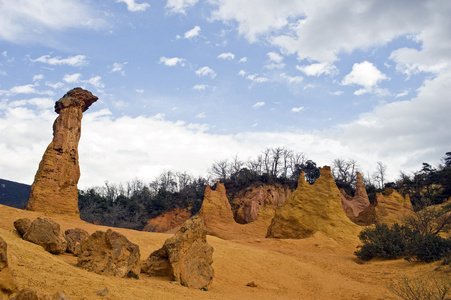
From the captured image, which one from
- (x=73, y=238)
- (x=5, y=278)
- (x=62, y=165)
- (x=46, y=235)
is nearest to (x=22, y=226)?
(x=46, y=235)

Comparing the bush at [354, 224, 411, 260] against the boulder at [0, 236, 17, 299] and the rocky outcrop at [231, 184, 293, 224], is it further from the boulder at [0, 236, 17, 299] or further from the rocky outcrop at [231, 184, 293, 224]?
the boulder at [0, 236, 17, 299]

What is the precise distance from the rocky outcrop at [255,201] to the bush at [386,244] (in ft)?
43.5

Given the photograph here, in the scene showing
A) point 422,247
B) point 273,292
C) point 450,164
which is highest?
point 450,164

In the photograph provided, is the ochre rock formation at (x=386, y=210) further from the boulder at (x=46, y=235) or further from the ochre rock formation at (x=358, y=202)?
the boulder at (x=46, y=235)

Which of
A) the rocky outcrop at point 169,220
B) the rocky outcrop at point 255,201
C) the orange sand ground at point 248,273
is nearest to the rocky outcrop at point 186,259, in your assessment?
the orange sand ground at point 248,273

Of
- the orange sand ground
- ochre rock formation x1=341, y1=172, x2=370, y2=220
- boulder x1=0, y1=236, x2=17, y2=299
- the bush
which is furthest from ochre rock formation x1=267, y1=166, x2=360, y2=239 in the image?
boulder x1=0, y1=236, x2=17, y2=299

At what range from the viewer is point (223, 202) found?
2878cm

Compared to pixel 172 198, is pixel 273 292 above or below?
below

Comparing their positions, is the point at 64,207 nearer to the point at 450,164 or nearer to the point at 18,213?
the point at 18,213

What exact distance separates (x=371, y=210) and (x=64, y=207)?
21540 mm

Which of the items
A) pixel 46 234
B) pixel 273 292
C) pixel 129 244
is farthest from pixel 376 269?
pixel 46 234

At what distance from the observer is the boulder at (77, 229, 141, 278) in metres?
8.09

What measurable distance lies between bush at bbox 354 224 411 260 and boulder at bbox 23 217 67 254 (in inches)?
492

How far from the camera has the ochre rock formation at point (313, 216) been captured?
21.1 metres
